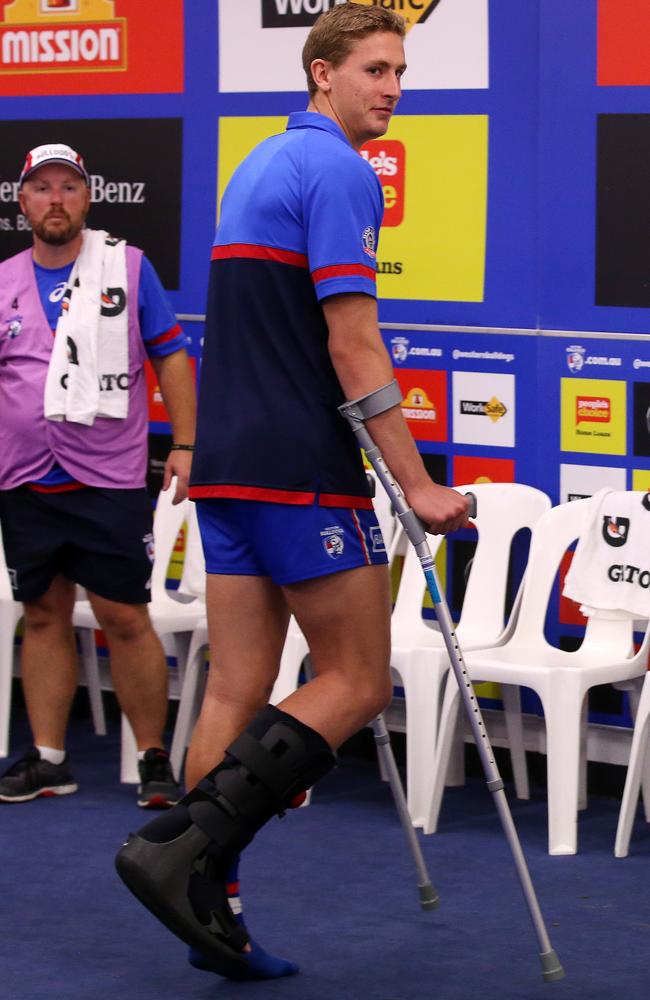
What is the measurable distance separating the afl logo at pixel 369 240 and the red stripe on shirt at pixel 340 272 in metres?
0.04

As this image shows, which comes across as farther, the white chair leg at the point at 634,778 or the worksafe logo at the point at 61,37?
the worksafe logo at the point at 61,37

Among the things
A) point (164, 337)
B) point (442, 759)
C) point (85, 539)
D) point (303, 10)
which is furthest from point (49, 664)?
point (303, 10)

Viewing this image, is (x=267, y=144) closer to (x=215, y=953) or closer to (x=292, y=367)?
(x=292, y=367)

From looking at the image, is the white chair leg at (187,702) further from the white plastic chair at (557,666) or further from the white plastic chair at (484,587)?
the white plastic chair at (557,666)

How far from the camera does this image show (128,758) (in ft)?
18.4

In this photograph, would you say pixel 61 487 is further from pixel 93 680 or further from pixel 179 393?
pixel 93 680

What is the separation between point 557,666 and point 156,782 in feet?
4.15

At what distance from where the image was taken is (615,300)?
5.36 meters

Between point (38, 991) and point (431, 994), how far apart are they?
2.75ft

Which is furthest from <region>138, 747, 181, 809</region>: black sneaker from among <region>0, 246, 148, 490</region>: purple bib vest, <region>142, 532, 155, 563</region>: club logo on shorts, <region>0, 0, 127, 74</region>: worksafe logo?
<region>0, 0, 127, 74</region>: worksafe logo

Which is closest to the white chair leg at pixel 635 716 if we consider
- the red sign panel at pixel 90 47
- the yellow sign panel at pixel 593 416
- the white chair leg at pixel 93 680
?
the yellow sign panel at pixel 593 416

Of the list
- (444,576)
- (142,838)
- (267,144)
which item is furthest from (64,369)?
(142,838)

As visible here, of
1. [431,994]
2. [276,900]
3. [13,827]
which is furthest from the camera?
Result: [13,827]

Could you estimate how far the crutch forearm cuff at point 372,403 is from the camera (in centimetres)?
345
